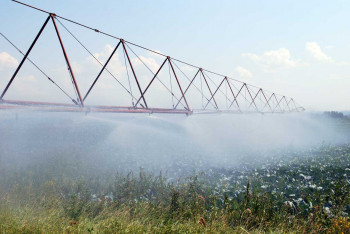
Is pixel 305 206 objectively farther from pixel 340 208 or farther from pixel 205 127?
pixel 205 127

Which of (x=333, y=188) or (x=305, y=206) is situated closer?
(x=305, y=206)

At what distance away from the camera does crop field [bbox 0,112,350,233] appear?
623 cm

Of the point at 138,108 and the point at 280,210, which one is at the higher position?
the point at 138,108

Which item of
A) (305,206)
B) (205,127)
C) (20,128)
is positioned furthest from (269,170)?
(20,128)

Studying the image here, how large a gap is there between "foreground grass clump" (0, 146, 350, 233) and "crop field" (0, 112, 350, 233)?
3 cm

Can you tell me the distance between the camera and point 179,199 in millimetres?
8688

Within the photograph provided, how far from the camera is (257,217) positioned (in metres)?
7.00

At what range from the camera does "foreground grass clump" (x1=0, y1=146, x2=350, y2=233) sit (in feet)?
20.2

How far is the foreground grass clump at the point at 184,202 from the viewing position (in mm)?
6164

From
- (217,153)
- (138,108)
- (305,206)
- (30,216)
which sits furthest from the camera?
(217,153)

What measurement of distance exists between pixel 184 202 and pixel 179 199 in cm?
38

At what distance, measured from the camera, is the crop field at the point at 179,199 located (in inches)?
245

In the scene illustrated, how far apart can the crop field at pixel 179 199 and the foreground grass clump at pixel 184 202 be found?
3cm

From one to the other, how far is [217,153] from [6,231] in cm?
1610
